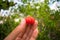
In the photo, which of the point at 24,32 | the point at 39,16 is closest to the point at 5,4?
the point at 39,16

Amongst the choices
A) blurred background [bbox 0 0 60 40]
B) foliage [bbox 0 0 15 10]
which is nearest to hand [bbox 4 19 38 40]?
blurred background [bbox 0 0 60 40]

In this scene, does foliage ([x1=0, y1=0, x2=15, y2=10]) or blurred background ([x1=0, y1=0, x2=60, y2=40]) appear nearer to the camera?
blurred background ([x1=0, y1=0, x2=60, y2=40])

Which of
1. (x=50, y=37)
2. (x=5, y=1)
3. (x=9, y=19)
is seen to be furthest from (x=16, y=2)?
(x=50, y=37)

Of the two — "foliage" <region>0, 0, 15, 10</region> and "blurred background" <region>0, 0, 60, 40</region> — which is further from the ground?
"foliage" <region>0, 0, 15, 10</region>

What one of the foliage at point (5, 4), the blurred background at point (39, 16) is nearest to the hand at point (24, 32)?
the blurred background at point (39, 16)

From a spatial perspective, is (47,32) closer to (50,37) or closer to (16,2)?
(50,37)

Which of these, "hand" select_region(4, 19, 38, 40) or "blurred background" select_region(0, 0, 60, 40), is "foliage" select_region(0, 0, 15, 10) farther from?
"hand" select_region(4, 19, 38, 40)

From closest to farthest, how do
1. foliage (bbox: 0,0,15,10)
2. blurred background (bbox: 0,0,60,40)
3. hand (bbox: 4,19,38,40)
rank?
hand (bbox: 4,19,38,40), blurred background (bbox: 0,0,60,40), foliage (bbox: 0,0,15,10)

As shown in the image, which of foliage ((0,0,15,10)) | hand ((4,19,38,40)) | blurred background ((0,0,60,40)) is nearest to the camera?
hand ((4,19,38,40))
